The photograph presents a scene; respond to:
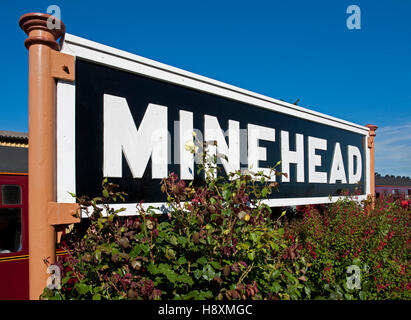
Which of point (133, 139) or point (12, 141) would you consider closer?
point (133, 139)

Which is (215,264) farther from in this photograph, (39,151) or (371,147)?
(371,147)

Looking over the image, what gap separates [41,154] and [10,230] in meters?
2.49

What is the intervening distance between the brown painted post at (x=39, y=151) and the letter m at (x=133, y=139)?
47 cm

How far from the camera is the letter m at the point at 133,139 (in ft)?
8.40

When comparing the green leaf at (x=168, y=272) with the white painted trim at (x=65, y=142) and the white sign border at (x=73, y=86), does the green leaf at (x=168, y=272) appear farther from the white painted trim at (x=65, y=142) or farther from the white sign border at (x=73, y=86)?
the white painted trim at (x=65, y=142)

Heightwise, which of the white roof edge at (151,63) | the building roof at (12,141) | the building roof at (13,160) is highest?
the building roof at (12,141)

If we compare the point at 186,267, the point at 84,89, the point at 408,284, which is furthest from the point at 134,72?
the point at 408,284

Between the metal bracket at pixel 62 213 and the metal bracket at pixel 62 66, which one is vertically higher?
the metal bracket at pixel 62 66

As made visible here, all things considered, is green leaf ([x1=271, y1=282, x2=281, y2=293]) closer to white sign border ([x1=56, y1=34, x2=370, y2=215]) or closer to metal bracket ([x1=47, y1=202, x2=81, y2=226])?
white sign border ([x1=56, y1=34, x2=370, y2=215])

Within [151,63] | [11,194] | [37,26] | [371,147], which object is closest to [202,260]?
[151,63]

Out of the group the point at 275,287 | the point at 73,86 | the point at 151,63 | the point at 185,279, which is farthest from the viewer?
the point at 151,63

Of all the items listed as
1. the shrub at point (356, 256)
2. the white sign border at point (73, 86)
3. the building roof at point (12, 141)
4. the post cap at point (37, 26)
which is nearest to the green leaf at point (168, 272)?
the white sign border at point (73, 86)

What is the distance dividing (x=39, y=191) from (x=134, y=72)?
138 cm

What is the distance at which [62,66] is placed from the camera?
2287mm
